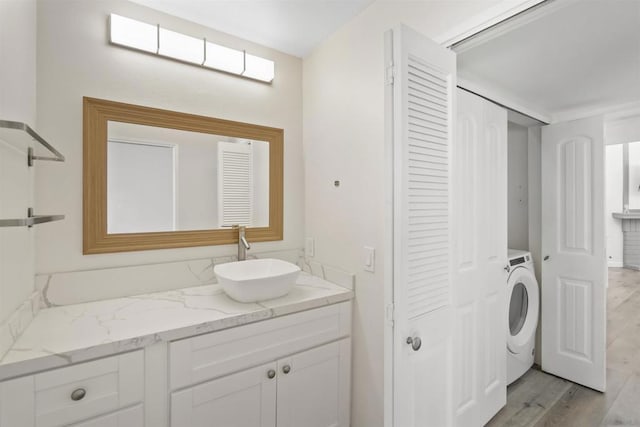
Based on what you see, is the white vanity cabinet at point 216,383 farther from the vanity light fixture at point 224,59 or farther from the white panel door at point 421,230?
the vanity light fixture at point 224,59

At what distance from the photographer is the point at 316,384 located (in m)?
1.49

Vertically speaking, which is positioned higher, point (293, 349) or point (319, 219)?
point (319, 219)

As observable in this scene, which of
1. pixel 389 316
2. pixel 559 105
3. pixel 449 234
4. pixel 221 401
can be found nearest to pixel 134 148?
pixel 221 401

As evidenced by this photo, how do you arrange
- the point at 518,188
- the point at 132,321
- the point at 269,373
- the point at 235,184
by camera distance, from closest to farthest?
the point at 132,321 → the point at 269,373 → the point at 235,184 → the point at 518,188

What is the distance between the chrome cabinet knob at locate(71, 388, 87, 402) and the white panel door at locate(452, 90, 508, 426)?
62.4 inches

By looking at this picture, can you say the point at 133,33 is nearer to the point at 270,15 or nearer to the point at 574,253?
the point at 270,15

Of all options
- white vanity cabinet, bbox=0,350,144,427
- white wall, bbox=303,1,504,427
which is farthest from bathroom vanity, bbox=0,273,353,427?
white wall, bbox=303,1,504,427

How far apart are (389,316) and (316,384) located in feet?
2.42

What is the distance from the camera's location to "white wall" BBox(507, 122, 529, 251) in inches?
96.0

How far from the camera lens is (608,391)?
1949 mm

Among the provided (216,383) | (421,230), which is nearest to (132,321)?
(216,383)

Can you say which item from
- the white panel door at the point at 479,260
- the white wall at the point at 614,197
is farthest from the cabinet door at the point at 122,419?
the white wall at the point at 614,197

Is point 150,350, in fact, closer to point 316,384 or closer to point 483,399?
point 316,384

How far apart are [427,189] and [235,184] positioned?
48.0 inches
